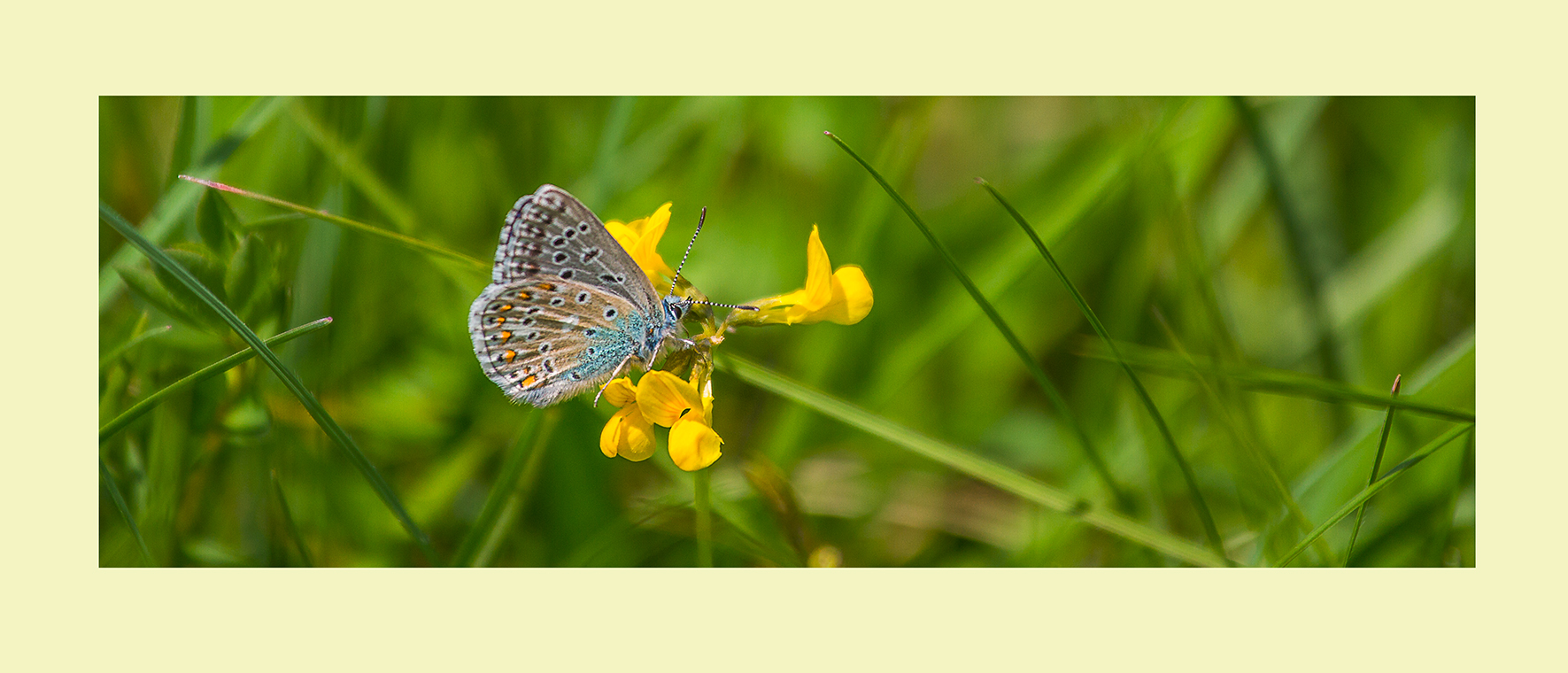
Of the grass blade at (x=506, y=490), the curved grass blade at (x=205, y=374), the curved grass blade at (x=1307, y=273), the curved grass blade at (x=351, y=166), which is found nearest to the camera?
the curved grass blade at (x=205, y=374)

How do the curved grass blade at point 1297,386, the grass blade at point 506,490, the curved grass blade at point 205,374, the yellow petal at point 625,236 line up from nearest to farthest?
the curved grass blade at point 205,374
the curved grass blade at point 1297,386
the yellow petal at point 625,236
the grass blade at point 506,490

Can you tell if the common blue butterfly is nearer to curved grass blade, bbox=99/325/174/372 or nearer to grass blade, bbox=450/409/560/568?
grass blade, bbox=450/409/560/568

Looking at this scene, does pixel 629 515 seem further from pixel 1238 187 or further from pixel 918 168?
pixel 1238 187

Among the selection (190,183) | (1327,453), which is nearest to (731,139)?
(190,183)

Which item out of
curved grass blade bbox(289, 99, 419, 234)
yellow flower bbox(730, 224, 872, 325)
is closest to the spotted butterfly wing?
yellow flower bbox(730, 224, 872, 325)

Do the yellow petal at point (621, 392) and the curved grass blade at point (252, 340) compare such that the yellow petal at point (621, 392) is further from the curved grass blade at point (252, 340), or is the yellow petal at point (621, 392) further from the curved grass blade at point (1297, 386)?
the curved grass blade at point (1297, 386)

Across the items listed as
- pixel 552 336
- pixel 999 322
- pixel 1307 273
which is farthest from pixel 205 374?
pixel 1307 273

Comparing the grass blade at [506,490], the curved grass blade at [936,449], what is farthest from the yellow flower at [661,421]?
the grass blade at [506,490]
